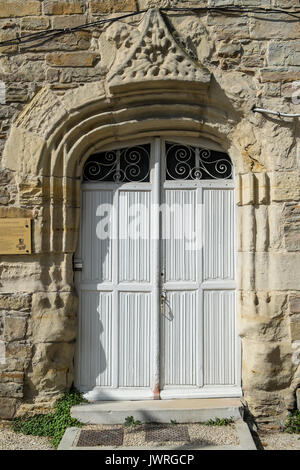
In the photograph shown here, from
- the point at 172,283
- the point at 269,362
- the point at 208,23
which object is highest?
the point at 208,23

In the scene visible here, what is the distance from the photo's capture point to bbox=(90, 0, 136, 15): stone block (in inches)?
159

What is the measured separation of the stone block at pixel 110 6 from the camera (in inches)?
159

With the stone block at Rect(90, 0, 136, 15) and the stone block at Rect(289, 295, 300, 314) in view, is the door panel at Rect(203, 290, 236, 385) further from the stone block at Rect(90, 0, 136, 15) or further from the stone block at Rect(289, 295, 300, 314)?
the stone block at Rect(90, 0, 136, 15)

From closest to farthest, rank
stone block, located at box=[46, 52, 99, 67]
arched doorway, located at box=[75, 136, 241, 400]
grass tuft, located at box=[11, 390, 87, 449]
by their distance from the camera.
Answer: grass tuft, located at box=[11, 390, 87, 449], stone block, located at box=[46, 52, 99, 67], arched doorway, located at box=[75, 136, 241, 400]

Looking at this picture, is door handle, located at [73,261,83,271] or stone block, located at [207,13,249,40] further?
door handle, located at [73,261,83,271]

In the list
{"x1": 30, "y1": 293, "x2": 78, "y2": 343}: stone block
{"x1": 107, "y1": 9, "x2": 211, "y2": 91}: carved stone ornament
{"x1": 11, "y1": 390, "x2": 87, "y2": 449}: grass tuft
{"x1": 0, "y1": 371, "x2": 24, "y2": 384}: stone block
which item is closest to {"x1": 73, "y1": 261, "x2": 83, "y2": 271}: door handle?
{"x1": 30, "y1": 293, "x2": 78, "y2": 343}: stone block

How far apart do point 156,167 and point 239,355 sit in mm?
1986

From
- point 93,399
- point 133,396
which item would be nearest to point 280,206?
point 133,396

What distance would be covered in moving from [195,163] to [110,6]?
166 cm

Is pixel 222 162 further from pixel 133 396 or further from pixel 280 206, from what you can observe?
pixel 133 396

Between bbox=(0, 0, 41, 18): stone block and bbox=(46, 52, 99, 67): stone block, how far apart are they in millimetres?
449

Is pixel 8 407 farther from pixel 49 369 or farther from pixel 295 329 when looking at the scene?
pixel 295 329

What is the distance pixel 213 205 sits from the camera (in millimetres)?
4250

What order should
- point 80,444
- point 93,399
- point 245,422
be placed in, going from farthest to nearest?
point 93,399
point 245,422
point 80,444
